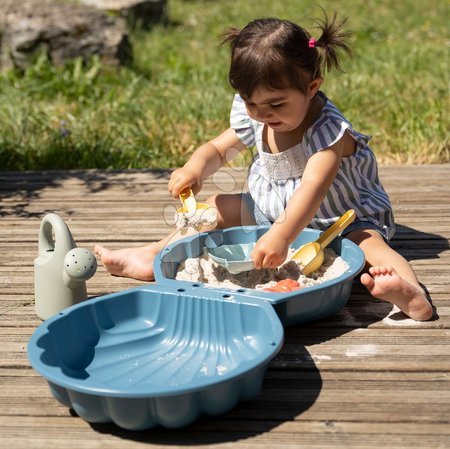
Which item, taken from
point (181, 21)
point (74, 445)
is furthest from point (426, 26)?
point (74, 445)

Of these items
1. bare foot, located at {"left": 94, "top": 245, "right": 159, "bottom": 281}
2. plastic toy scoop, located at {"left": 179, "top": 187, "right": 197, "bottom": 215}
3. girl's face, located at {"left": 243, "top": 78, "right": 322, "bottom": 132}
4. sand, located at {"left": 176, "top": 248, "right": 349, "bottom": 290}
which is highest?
girl's face, located at {"left": 243, "top": 78, "right": 322, "bottom": 132}

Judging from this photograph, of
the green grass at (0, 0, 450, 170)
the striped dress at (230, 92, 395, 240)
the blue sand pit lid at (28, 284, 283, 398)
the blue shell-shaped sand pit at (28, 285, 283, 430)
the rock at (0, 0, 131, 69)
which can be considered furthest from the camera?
the rock at (0, 0, 131, 69)

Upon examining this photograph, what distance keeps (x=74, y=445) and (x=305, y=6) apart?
7.47 metres

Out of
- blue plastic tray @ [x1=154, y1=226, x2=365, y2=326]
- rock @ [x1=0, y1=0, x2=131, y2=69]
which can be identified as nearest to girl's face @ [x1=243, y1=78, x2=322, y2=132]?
blue plastic tray @ [x1=154, y1=226, x2=365, y2=326]

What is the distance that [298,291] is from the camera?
6.94 ft

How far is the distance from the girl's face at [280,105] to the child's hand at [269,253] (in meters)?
0.37

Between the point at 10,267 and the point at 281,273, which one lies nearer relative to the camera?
the point at 281,273

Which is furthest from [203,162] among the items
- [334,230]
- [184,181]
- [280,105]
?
[334,230]

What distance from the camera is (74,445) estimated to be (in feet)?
5.65

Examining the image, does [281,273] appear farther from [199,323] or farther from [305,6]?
[305,6]

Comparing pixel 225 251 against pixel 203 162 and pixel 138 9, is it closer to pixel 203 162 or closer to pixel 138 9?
pixel 203 162

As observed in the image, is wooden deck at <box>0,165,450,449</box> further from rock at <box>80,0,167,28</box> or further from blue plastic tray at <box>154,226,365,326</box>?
rock at <box>80,0,167,28</box>

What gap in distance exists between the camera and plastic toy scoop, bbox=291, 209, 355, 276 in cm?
237

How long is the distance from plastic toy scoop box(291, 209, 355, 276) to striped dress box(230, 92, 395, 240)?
0.18 meters
